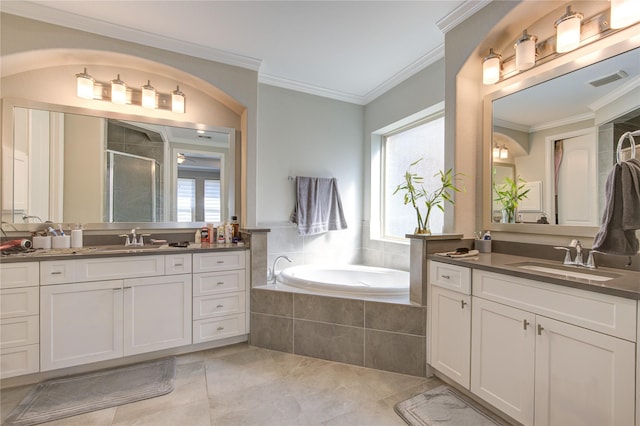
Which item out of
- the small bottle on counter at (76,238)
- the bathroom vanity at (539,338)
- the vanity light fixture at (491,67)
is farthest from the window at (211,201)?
the vanity light fixture at (491,67)

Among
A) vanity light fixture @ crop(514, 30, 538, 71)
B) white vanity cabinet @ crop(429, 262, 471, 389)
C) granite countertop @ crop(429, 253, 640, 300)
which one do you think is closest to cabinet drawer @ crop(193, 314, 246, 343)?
white vanity cabinet @ crop(429, 262, 471, 389)

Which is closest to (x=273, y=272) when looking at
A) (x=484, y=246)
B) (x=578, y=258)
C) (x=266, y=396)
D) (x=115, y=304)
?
(x=266, y=396)

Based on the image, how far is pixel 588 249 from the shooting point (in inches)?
64.4

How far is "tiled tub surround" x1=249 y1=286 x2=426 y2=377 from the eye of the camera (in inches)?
78.3

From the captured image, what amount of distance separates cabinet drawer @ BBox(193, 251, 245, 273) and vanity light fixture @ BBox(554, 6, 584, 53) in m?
2.65

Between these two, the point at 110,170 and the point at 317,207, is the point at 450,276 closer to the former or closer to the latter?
the point at 317,207

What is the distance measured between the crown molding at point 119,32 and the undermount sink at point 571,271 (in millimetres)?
2803

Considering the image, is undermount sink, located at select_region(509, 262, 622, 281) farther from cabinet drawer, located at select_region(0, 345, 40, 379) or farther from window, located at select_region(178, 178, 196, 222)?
cabinet drawer, located at select_region(0, 345, 40, 379)

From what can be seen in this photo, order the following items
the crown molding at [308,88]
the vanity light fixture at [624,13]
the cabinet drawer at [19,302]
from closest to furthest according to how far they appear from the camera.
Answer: the vanity light fixture at [624,13], the cabinet drawer at [19,302], the crown molding at [308,88]

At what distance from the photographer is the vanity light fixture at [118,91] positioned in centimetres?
237

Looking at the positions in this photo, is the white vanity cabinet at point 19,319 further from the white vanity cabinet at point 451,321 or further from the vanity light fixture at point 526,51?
the vanity light fixture at point 526,51

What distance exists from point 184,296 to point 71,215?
3.85 feet

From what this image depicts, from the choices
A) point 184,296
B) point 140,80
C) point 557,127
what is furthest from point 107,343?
point 557,127

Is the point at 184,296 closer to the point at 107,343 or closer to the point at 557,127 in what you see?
the point at 107,343
